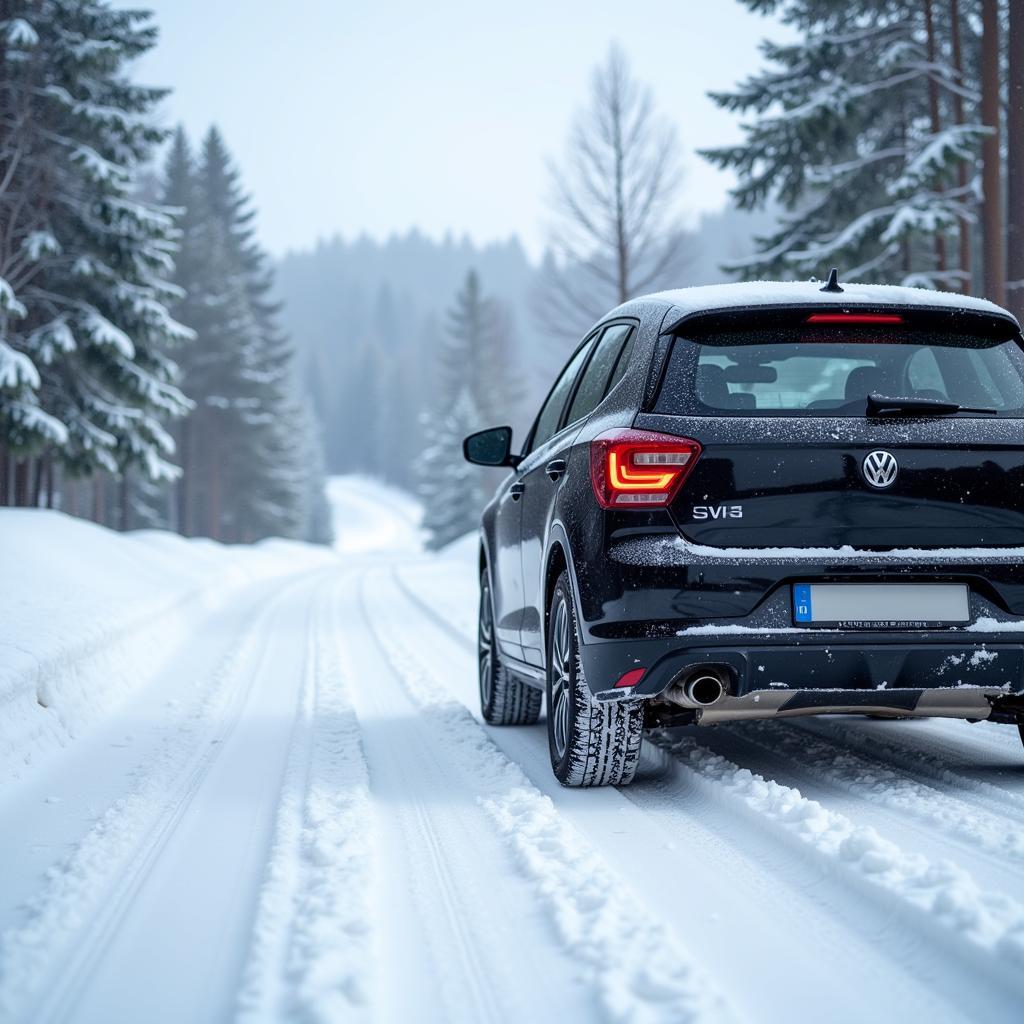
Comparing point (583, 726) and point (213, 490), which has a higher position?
point (213, 490)

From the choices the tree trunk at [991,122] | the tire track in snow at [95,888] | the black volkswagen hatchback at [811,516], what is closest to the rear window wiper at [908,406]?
→ the black volkswagen hatchback at [811,516]

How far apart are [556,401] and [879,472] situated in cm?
243

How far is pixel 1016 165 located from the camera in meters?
11.1

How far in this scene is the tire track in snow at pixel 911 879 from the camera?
2.42 meters

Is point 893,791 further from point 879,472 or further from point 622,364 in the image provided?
point 622,364

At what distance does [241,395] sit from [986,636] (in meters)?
43.2

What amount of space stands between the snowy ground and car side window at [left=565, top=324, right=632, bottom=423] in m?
1.68

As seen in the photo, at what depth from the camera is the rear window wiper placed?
3.80 meters

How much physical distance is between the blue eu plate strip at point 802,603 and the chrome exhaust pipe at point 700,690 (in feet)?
1.14

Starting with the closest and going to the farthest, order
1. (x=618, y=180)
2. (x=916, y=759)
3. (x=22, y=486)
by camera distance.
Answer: (x=916, y=759), (x=22, y=486), (x=618, y=180)

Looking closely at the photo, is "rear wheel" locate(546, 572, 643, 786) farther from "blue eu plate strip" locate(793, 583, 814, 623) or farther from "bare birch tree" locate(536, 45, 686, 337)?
"bare birch tree" locate(536, 45, 686, 337)

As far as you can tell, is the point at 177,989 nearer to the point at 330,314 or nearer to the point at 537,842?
the point at 537,842

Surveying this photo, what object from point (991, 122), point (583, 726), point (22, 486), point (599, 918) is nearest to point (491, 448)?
point (583, 726)

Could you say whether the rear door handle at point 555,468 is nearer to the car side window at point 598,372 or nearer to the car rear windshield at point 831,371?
the car side window at point 598,372
